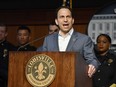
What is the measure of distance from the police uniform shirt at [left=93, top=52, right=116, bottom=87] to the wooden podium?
1436 mm

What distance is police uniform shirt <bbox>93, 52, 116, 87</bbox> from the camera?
475 cm

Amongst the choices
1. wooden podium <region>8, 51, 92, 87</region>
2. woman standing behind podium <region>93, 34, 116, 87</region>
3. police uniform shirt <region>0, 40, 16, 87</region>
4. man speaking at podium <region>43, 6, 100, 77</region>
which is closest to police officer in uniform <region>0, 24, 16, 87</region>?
police uniform shirt <region>0, 40, 16, 87</region>

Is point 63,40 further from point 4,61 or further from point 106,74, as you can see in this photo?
point 4,61

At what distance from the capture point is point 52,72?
3.15 metres

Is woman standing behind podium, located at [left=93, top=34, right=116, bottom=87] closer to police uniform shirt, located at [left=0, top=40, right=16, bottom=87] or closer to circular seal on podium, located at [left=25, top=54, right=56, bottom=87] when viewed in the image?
police uniform shirt, located at [left=0, top=40, right=16, bottom=87]

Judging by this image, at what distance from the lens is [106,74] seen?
4.79m

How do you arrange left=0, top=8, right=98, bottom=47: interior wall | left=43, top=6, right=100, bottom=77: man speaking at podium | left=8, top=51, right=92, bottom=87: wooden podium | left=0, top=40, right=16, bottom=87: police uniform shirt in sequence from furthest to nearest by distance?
left=0, top=8, right=98, bottom=47: interior wall < left=0, top=40, right=16, bottom=87: police uniform shirt < left=43, top=6, right=100, bottom=77: man speaking at podium < left=8, top=51, right=92, bottom=87: wooden podium

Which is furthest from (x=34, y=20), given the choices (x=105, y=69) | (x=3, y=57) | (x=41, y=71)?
(x=41, y=71)

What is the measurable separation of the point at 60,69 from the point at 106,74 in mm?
1739

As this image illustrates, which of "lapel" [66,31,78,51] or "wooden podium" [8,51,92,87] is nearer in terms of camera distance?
"wooden podium" [8,51,92,87]

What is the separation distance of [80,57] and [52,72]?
25 centimetres

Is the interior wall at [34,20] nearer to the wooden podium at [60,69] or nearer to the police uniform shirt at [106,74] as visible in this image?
the police uniform shirt at [106,74]

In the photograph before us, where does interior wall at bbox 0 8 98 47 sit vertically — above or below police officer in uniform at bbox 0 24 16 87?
above

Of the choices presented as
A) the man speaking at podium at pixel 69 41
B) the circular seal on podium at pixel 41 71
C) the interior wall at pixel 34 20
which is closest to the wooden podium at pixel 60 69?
the circular seal on podium at pixel 41 71
